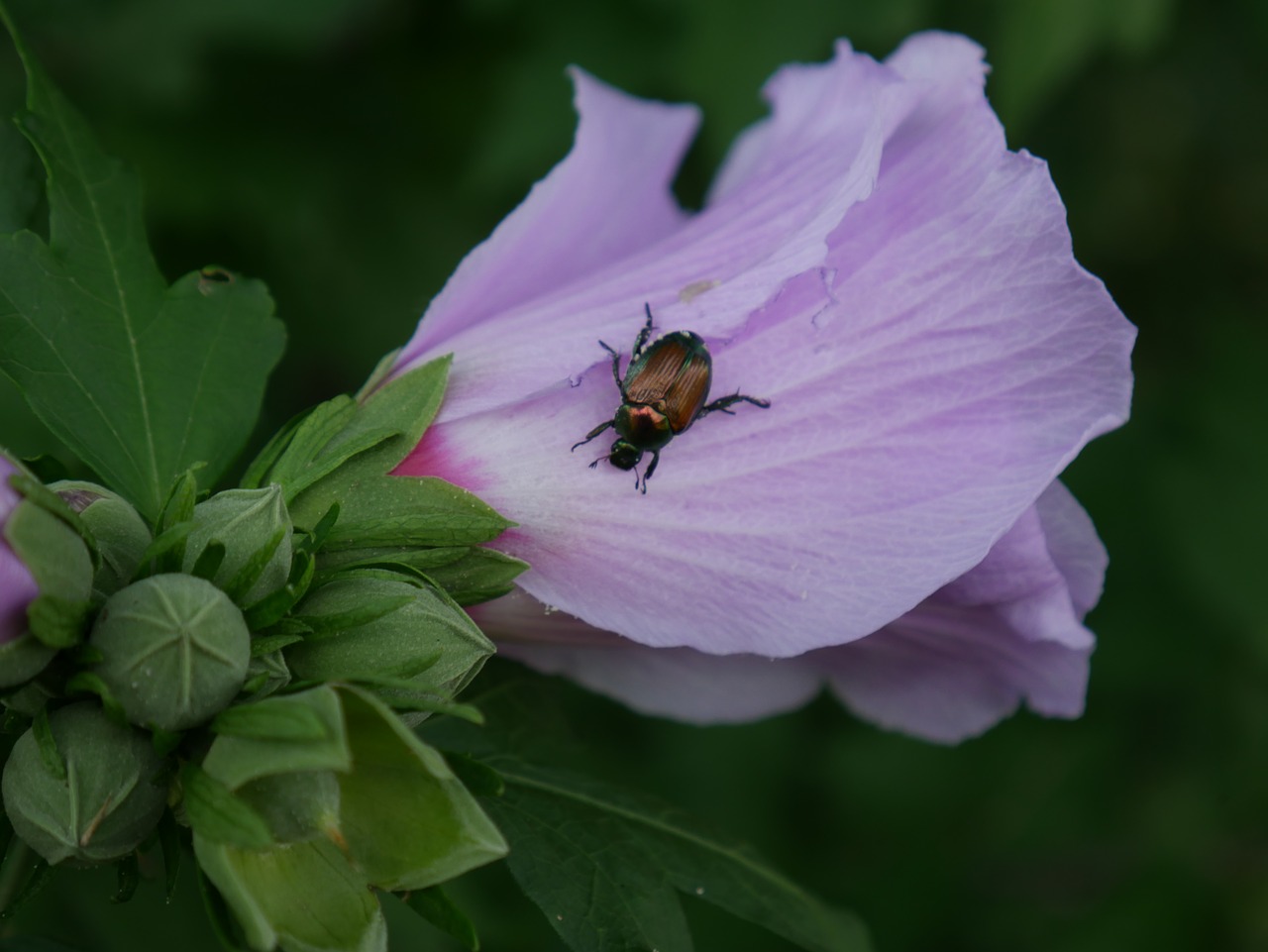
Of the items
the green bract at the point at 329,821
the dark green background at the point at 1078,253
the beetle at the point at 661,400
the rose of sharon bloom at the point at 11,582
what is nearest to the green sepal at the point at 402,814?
the green bract at the point at 329,821

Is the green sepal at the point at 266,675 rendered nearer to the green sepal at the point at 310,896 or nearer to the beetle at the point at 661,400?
the green sepal at the point at 310,896

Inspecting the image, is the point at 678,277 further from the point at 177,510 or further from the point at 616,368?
the point at 177,510

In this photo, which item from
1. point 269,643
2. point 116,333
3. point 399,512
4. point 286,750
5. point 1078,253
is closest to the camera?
point 286,750

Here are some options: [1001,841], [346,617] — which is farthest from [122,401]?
[1001,841]

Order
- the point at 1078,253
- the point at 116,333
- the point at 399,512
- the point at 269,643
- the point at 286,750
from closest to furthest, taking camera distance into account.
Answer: the point at 286,750 → the point at 269,643 → the point at 399,512 → the point at 116,333 → the point at 1078,253

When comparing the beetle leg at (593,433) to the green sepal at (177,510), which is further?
the beetle leg at (593,433)

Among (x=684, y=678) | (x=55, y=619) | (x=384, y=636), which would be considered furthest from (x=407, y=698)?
(x=684, y=678)

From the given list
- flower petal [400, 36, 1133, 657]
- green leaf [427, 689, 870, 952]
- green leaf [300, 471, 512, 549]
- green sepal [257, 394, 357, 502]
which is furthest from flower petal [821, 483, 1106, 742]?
green sepal [257, 394, 357, 502]

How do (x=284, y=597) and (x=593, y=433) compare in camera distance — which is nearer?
(x=284, y=597)
